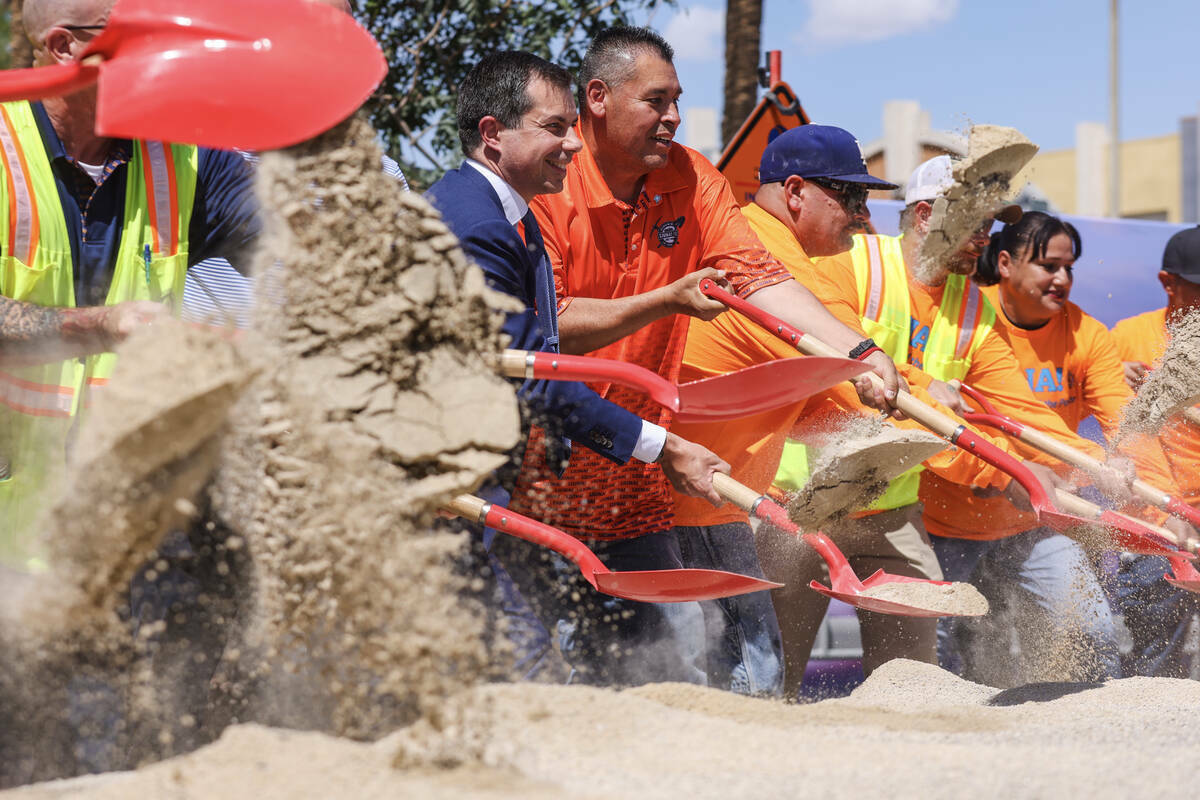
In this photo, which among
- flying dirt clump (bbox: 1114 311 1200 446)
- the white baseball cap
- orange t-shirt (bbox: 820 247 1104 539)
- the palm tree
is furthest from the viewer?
the palm tree

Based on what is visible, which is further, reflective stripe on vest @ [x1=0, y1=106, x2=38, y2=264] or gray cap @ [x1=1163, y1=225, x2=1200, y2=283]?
gray cap @ [x1=1163, y1=225, x2=1200, y2=283]

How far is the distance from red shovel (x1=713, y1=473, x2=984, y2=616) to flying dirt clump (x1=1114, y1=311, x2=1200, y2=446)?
152 centimetres

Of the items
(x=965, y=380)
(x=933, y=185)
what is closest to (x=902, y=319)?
(x=965, y=380)

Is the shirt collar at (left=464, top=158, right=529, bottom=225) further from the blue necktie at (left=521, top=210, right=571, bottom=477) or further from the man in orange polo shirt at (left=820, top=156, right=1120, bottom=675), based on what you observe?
the man in orange polo shirt at (left=820, top=156, right=1120, bottom=675)

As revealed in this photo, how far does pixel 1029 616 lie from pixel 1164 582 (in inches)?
31.7

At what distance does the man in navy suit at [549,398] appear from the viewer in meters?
2.93

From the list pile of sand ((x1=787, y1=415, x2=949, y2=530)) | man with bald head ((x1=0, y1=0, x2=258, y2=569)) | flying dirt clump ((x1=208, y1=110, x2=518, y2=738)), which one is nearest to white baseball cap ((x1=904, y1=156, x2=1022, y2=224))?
pile of sand ((x1=787, y1=415, x2=949, y2=530))

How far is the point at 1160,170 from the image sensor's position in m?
33.2

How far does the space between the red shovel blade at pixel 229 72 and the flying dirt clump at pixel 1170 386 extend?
327cm

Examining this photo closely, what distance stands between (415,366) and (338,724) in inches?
26.3

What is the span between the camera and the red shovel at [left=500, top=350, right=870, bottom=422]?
2611 mm

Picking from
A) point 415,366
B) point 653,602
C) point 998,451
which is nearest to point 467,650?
point 415,366

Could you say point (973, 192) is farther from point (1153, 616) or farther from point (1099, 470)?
point (1153, 616)

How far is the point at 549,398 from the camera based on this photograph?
9.45 feet
